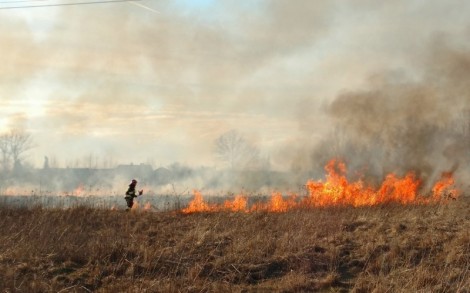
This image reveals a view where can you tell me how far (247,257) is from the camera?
8383 mm

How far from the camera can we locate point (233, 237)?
9938 millimetres

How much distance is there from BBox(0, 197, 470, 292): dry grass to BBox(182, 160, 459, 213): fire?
5.10 m

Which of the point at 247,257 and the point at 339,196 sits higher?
the point at 339,196

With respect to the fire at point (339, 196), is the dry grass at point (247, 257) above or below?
below

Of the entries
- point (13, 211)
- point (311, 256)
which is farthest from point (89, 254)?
point (13, 211)

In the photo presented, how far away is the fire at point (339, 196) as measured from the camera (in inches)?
669

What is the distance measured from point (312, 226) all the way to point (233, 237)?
8.04 feet

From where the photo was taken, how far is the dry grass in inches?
273

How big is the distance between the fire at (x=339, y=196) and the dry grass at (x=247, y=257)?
5098 millimetres

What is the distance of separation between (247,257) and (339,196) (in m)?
13.2

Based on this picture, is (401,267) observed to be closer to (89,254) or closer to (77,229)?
(89,254)

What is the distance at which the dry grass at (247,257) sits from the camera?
6930 millimetres

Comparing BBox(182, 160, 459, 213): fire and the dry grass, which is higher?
BBox(182, 160, 459, 213): fire

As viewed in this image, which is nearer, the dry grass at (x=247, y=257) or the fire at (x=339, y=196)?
the dry grass at (x=247, y=257)
